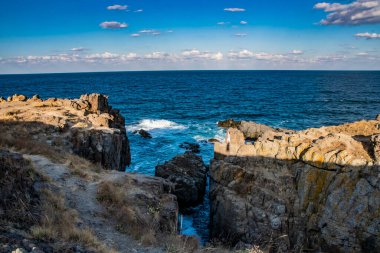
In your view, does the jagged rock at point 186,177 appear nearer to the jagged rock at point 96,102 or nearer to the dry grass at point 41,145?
the dry grass at point 41,145

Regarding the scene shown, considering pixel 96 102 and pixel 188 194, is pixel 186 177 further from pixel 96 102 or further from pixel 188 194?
pixel 96 102

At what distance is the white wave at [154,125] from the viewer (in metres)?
60.5

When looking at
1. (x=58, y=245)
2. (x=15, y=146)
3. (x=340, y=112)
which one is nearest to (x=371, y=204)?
(x=58, y=245)

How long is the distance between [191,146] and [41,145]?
2644 cm

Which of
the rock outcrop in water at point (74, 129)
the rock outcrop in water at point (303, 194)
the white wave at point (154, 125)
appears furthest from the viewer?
the white wave at point (154, 125)

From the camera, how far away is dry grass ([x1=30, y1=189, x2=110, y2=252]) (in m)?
9.26

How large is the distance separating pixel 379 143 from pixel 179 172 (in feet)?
54.4

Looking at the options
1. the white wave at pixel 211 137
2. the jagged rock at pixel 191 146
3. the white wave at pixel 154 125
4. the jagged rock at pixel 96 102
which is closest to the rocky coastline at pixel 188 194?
the jagged rock at pixel 96 102

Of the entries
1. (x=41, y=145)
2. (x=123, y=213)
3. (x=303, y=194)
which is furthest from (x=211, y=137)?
(x=123, y=213)

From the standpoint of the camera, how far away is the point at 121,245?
11.5m

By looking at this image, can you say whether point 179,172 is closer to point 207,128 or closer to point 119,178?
point 119,178

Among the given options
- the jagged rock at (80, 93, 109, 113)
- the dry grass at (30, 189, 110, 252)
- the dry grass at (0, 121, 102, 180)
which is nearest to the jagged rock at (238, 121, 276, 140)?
the jagged rock at (80, 93, 109, 113)

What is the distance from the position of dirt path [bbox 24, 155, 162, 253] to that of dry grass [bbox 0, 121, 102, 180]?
0.68 meters

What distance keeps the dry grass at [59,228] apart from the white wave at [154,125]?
1799 inches
